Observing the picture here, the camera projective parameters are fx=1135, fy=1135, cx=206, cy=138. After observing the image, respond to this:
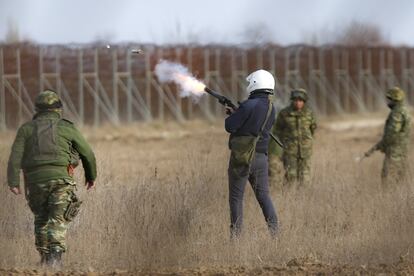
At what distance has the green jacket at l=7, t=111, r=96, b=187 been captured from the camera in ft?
30.1

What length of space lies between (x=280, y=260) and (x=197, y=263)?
70 centimetres

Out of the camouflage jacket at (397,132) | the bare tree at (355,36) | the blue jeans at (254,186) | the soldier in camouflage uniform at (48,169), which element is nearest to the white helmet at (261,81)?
the blue jeans at (254,186)

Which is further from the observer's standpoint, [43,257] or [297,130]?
[297,130]

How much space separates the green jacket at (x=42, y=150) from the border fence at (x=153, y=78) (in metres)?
17.8

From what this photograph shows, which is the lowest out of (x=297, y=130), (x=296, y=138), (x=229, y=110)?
(x=296, y=138)

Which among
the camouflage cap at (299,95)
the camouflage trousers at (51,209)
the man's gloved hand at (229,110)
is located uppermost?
the camouflage cap at (299,95)

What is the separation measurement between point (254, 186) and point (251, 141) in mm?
505

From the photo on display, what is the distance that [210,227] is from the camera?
11.1 m

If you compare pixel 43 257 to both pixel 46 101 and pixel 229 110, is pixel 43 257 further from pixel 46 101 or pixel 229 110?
pixel 229 110

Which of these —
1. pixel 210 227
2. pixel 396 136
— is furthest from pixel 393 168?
pixel 210 227

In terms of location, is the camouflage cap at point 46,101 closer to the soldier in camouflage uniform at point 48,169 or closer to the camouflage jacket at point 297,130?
the soldier in camouflage uniform at point 48,169

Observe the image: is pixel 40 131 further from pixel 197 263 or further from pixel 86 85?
pixel 86 85

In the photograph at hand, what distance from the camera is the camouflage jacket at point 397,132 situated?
14.7 meters

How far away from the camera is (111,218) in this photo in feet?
35.6
